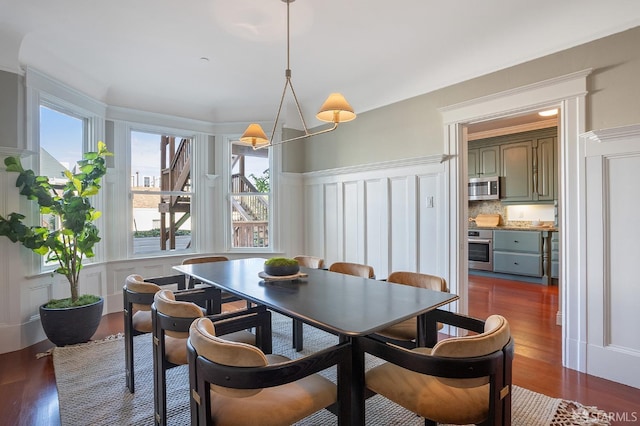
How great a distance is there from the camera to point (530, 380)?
254 cm

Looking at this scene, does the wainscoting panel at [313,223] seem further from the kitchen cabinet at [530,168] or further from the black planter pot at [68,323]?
the kitchen cabinet at [530,168]

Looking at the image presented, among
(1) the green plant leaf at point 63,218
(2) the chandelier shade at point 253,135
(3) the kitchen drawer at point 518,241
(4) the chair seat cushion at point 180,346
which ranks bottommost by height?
(4) the chair seat cushion at point 180,346

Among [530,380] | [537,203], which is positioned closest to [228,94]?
[530,380]

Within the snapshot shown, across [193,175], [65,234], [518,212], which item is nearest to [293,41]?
[193,175]

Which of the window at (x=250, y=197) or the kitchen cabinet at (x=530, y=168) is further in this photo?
the kitchen cabinet at (x=530, y=168)

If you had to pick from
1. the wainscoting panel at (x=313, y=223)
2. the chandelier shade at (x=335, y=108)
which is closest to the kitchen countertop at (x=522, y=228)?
the wainscoting panel at (x=313, y=223)

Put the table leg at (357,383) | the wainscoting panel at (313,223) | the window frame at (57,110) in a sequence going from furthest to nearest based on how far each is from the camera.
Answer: the wainscoting panel at (313,223) → the window frame at (57,110) → the table leg at (357,383)

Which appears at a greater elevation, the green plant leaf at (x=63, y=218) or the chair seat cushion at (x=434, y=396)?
the green plant leaf at (x=63, y=218)

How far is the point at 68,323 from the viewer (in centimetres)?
308

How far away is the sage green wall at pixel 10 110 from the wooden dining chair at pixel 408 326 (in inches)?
142

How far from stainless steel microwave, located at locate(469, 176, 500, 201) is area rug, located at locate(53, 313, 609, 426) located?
15.7 feet

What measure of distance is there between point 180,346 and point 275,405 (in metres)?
0.89

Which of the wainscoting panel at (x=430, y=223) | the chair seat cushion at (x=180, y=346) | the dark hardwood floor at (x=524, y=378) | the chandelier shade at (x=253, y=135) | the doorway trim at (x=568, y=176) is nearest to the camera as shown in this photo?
the chair seat cushion at (x=180, y=346)

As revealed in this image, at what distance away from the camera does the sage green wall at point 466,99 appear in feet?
8.04
